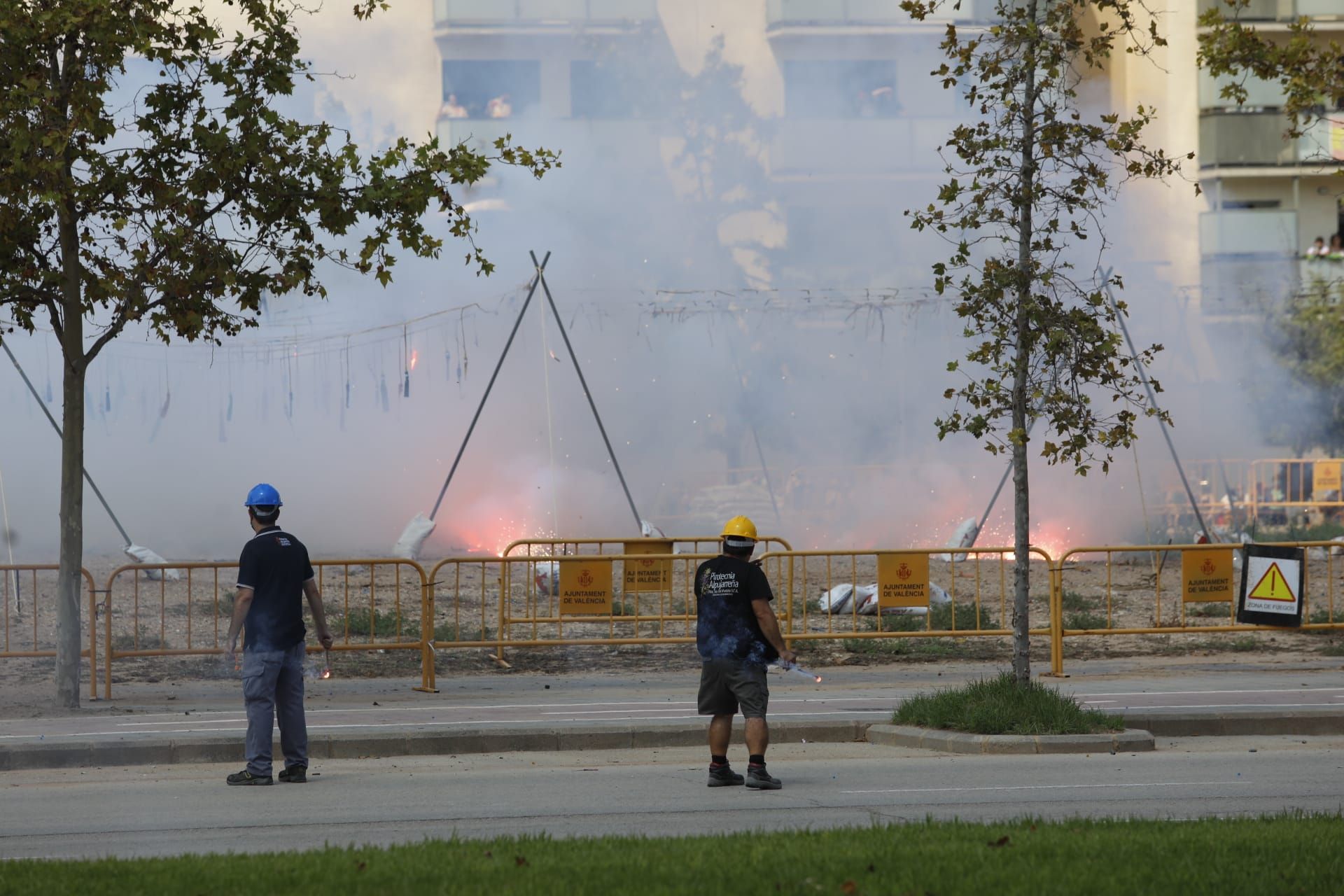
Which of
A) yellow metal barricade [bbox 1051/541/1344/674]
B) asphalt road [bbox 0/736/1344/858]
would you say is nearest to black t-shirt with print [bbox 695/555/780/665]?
asphalt road [bbox 0/736/1344/858]

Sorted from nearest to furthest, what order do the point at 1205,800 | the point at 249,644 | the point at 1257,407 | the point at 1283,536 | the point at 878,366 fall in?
the point at 1205,800, the point at 249,644, the point at 1283,536, the point at 878,366, the point at 1257,407

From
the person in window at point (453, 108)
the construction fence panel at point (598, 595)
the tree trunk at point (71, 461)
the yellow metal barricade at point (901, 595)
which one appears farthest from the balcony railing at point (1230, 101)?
the tree trunk at point (71, 461)

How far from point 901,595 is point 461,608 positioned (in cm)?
613

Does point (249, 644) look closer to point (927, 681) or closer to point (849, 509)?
point (927, 681)

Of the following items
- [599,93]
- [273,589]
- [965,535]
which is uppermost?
[599,93]

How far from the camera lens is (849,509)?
81.9 ft

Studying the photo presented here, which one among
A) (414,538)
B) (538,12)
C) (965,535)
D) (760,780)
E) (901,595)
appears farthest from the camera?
(538,12)

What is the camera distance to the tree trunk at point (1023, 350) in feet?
33.5

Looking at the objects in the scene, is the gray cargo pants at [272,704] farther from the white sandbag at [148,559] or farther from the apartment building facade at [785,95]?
the apartment building facade at [785,95]

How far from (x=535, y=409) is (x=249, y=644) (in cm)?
1749

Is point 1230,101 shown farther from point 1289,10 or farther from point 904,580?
point 904,580

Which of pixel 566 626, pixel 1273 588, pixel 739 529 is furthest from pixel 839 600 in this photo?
pixel 739 529

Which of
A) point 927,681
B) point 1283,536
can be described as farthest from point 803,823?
point 1283,536

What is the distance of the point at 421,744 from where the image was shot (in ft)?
33.0
